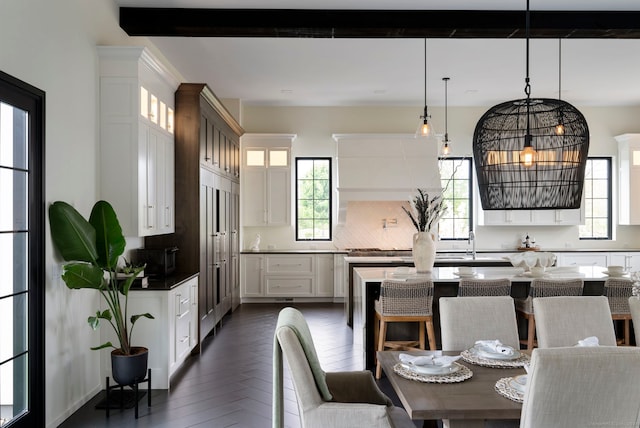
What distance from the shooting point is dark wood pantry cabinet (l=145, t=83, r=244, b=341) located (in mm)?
5461

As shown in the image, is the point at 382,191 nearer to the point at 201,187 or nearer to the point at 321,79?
the point at 321,79

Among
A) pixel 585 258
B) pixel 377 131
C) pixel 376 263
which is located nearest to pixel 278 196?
pixel 377 131

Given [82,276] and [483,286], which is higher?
[82,276]

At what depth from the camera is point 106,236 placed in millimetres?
3809

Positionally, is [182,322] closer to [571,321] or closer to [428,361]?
[428,361]

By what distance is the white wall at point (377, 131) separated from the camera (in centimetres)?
888

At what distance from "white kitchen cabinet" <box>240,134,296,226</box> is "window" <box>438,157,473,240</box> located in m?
2.66

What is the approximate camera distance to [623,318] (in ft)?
15.1

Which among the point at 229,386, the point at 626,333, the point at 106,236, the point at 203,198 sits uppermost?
the point at 203,198

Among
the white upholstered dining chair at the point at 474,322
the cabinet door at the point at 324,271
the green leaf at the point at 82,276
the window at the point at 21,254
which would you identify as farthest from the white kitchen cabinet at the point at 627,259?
the window at the point at 21,254

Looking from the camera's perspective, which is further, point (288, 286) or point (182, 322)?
point (288, 286)

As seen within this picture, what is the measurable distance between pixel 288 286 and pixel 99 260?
4903 millimetres

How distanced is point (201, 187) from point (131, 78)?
1563 mm

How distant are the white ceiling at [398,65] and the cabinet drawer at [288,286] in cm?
291
